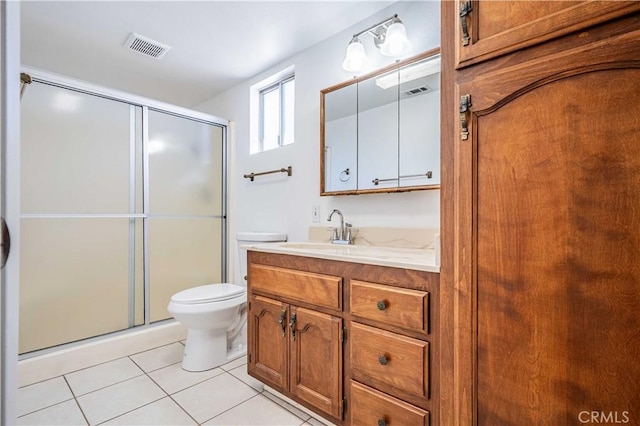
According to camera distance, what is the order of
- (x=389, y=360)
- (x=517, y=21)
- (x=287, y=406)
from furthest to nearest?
(x=287, y=406) → (x=389, y=360) → (x=517, y=21)

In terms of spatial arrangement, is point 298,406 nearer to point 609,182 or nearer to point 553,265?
point 553,265

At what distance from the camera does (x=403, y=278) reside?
1150 millimetres

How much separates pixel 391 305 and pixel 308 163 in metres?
1.34

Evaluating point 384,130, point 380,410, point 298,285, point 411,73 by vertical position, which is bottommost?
point 380,410

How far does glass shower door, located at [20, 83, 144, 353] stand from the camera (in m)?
1.98

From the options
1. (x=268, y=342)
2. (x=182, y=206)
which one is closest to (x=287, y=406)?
(x=268, y=342)

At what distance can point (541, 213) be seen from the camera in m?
0.84

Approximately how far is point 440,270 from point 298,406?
43.3 inches

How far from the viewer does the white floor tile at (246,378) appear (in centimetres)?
182

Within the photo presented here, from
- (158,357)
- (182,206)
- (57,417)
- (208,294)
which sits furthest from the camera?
(182,206)

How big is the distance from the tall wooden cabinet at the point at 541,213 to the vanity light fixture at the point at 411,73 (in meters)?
0.62

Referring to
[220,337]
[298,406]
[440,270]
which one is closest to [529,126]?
[440,270]

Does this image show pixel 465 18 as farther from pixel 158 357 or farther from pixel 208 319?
pixel 158 357

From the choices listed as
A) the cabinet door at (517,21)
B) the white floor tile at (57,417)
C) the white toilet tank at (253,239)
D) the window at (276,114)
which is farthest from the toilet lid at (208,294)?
the cabinet door at (517,21)
